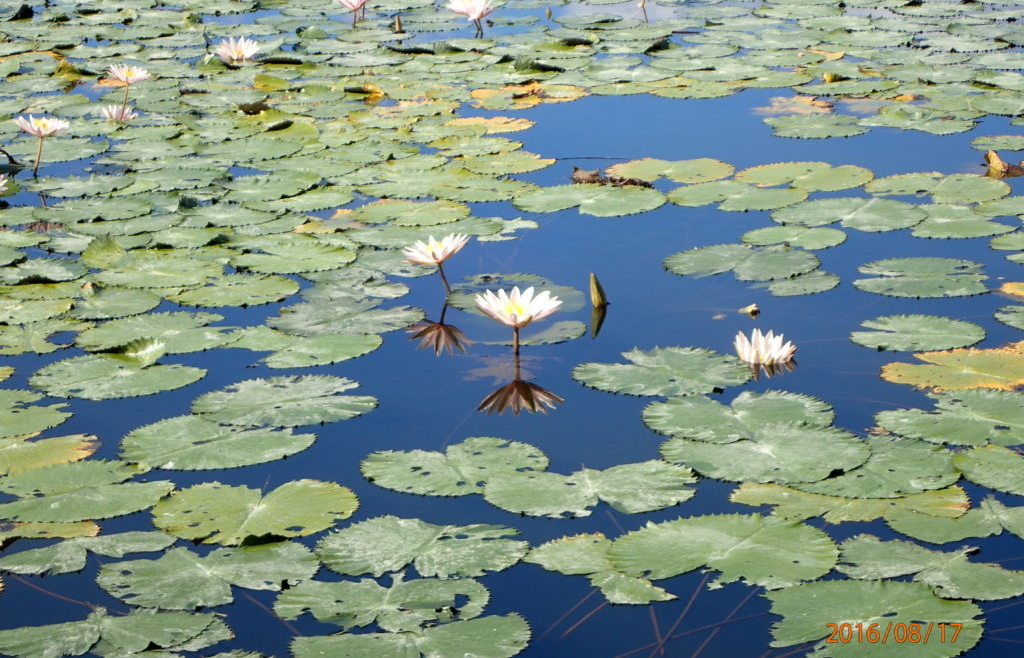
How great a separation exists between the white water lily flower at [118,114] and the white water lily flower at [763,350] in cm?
424

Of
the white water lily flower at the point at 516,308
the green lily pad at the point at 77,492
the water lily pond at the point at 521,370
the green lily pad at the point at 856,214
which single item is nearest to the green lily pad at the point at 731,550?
the water lily pond at the point at 521,370

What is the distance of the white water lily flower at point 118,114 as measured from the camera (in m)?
6.12

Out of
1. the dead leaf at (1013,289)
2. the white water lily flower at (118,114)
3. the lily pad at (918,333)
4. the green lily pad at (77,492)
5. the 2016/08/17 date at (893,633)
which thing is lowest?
the dead leaf at (1013,289)

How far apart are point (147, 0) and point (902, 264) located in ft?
26.0

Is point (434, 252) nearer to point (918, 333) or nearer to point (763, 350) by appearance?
point (763, 350)

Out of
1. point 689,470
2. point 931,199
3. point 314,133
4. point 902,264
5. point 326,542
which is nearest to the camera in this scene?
point 326,542

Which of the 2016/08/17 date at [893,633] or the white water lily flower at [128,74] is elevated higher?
the white water lily flower at [128,74]

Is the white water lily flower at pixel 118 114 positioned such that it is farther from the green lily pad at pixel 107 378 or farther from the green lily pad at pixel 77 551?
the green lily pad at pixel 77 551

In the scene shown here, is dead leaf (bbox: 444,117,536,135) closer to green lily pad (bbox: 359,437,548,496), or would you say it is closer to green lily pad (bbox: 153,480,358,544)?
green lily pad (bbox: 359,437,548,496)

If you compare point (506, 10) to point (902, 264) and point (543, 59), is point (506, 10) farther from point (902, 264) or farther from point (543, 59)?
point (902, 264)

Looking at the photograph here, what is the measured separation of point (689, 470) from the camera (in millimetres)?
2686

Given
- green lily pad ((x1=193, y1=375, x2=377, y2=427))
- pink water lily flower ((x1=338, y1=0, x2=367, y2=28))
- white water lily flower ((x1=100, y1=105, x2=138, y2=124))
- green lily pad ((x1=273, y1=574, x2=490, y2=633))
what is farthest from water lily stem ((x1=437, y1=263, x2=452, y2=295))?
pink water lily flower ((x1=338, y1=0, x2=367, y2=28))

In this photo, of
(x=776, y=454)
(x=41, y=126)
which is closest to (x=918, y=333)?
(x=776, y=454)

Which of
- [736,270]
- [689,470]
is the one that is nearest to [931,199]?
[736,270]
